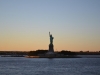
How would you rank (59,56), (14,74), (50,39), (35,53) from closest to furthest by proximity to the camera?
1. (14,74)
2. (50,39)
3. (59,56)
4. (35,53)

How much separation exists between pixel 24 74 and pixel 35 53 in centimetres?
7654

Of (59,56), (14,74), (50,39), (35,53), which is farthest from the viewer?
(35,53)

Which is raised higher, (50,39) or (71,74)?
(50,39)

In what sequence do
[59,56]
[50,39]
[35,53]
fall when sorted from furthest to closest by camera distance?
1. [35,53]
2. [59,56]
3. [50,39]

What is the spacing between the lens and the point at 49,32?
94.3m

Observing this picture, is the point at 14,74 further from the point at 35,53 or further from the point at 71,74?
the point at 35,53

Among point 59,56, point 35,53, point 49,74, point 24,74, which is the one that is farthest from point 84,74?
point 35,53

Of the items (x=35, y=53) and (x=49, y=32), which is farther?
(x=35, y=53)

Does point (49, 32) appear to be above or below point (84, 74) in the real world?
above

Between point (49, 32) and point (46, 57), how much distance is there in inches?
280

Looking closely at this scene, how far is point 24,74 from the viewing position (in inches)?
1484

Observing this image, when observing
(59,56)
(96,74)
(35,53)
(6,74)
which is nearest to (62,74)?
(96,74)

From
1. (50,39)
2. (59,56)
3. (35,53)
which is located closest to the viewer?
(50,39)

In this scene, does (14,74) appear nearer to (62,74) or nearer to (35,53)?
(62,74)
